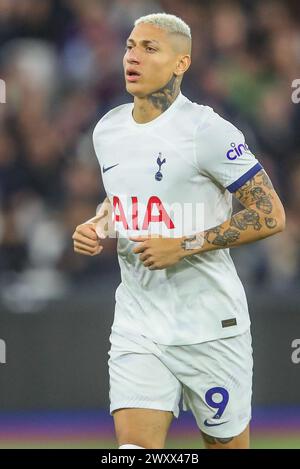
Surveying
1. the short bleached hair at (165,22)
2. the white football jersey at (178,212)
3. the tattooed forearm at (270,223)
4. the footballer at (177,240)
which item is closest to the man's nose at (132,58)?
the footballer at (177,240)

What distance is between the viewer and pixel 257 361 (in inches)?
275

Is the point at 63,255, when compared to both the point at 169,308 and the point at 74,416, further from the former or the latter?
the point at 169,308

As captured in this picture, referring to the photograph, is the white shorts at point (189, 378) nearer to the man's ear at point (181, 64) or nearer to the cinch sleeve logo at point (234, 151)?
the cinch sleeve logo at point (234, 151)

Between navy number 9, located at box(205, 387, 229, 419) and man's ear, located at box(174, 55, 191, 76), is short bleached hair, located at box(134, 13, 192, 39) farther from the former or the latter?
navy number 9, located at box(205, 387, 229, 419)

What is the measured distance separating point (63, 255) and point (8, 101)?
4.66 ft

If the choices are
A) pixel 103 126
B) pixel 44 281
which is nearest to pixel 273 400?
pixel 44 281

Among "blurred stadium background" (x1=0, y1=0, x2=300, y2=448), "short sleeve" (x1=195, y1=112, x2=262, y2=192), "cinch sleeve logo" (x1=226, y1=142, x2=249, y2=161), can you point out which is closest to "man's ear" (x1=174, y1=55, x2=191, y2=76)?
"short sleeve" (x1=195, y1=112, x2=262, y2=192)

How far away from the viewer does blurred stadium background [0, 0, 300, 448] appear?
6.88 m

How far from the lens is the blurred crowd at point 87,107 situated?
7465mm

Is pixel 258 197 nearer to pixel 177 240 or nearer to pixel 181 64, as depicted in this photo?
pixel 177 240

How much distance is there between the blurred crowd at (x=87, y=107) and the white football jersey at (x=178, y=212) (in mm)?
2426

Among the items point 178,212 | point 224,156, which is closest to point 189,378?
point 178,212
